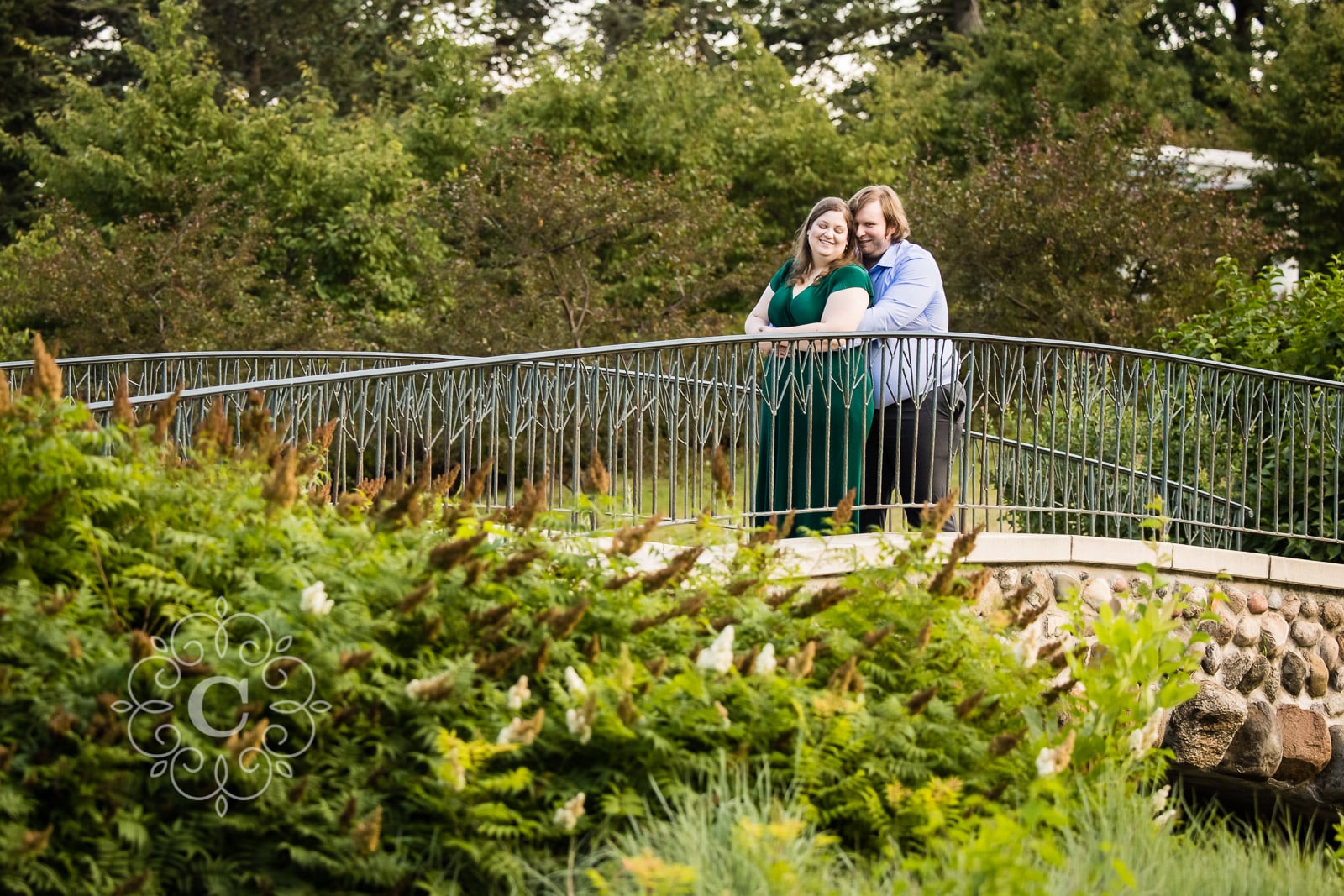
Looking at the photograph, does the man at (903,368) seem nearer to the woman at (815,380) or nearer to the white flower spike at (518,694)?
the woman at (815,380)

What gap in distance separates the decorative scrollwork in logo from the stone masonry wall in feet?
17.2

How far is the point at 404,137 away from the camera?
2242 cm

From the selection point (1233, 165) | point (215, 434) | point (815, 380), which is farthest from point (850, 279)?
point (1233, 165)

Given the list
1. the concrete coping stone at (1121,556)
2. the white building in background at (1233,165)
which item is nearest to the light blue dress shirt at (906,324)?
the concrete coping stone at (1121,556)

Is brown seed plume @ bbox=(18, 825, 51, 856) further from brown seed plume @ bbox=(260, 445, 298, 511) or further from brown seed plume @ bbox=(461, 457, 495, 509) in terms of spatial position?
brown seed plume @ bbox=(461, 457, 495, 509)

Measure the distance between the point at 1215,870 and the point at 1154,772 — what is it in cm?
53

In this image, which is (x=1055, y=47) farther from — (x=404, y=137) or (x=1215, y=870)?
(x=1215, y=870)

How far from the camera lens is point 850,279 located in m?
7.28

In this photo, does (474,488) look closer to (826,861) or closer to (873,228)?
(826,861)

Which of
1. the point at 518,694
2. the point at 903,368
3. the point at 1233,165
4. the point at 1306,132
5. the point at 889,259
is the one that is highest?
the point at 1306,132

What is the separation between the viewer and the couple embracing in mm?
7418

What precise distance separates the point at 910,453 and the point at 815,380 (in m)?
0.66

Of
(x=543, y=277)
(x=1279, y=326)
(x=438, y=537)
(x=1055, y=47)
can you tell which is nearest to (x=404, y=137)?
(x=543, y=277)

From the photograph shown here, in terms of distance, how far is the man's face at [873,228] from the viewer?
7504 mm
